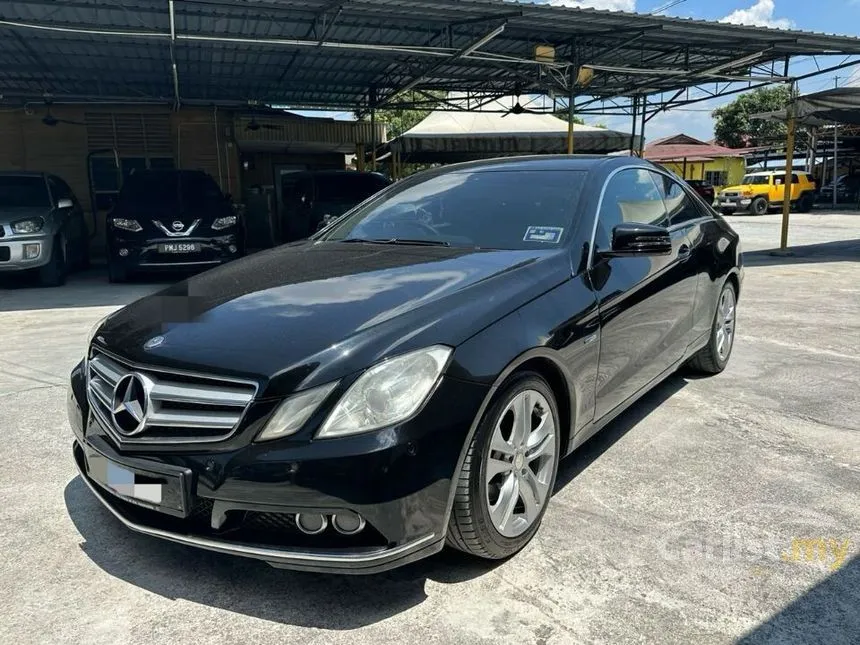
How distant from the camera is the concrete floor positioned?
2070 mm

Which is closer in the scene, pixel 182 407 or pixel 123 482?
pixel 182 407

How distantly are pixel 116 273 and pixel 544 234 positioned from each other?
7.99 m

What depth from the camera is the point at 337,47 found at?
895 cm

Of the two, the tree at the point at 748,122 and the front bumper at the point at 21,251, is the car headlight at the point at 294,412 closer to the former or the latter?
the front bumper at the point at 21,251

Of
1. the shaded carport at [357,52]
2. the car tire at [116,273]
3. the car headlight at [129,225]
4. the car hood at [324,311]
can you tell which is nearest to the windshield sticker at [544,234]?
the car hood at [324,311]

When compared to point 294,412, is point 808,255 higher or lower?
lower

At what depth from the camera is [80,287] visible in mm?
9289

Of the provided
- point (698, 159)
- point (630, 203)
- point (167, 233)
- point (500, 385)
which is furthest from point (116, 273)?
point (698, 159)

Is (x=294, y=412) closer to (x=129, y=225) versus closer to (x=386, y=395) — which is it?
(x=386, y=395)

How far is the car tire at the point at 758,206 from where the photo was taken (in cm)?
2706

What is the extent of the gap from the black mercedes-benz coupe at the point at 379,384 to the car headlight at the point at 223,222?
633 centimetres

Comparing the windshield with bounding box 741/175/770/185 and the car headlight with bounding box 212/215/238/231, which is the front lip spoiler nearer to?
the car headlight with bounding box 212/215/238/231

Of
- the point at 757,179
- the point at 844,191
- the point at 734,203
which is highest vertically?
the point at 757,179

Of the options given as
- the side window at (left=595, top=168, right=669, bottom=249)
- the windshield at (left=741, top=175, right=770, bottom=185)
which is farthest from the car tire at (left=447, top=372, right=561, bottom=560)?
the windshield at (left=741, top=175, right=770, bottom=185)
